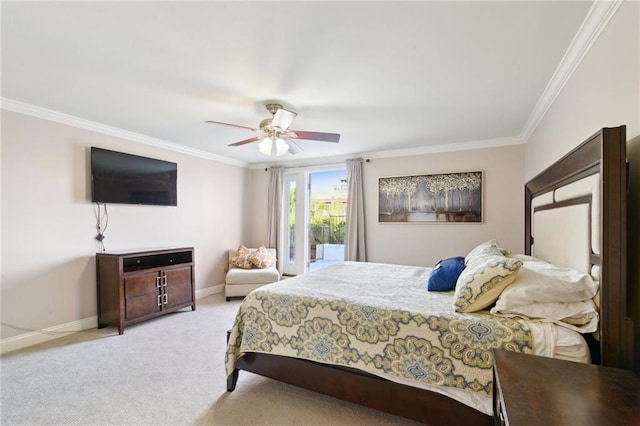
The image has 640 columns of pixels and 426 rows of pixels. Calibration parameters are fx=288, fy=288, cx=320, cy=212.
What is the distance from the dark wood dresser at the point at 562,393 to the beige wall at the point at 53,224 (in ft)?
13.5

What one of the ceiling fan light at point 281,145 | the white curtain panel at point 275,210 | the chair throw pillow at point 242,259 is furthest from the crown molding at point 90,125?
the ceiling fan light at point 281,145

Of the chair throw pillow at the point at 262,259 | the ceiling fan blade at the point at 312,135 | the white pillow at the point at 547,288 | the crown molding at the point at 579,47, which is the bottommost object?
the chair throw pillow at the point at 262,259

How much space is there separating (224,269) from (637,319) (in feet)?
16.9

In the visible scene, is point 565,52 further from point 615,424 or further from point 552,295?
point 615,424

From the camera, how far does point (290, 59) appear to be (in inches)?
78.5

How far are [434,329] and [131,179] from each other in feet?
12.9

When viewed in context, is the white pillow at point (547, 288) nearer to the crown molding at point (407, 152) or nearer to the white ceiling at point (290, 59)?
the white ceiling at point (290, 59)

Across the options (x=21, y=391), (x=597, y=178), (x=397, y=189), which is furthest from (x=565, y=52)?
(x=21, y=391)

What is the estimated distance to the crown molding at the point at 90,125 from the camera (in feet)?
9.34

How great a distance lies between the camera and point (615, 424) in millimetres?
837

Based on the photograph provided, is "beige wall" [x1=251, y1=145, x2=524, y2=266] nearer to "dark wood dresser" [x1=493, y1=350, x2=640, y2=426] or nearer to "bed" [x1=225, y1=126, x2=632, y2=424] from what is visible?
"bed" [x1=225, y1=126, x2=632, y2=424]

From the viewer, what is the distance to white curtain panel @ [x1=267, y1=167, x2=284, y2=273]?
5.48 meters

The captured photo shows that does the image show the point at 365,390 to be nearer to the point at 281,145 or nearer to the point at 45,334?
the point at 281,145

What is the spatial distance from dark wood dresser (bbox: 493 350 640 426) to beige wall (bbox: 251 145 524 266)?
315 cm
